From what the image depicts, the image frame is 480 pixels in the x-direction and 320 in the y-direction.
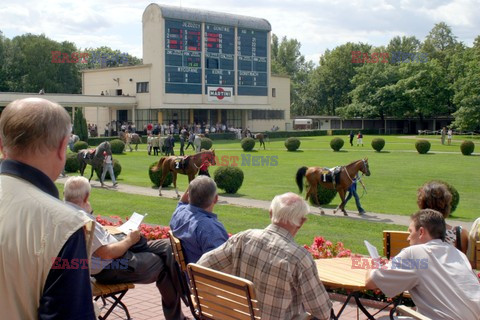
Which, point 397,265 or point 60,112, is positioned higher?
point 60,112

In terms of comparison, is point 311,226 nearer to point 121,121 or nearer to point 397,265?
point 397,265

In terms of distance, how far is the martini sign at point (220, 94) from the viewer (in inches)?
2206

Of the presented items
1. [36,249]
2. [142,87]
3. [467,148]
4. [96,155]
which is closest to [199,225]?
[36,249]

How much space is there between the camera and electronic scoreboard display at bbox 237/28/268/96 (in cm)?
5722

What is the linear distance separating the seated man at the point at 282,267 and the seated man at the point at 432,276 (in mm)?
573

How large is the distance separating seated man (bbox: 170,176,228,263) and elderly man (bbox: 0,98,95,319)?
9.76ft

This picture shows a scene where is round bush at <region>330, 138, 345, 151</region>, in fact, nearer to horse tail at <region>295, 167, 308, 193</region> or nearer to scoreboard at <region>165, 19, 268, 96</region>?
scoreboard at <region>165, 19, 268, 96</region>

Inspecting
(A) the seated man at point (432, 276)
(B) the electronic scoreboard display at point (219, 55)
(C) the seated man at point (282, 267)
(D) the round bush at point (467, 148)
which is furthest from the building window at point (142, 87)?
(A) the seated man at point (432, 276)

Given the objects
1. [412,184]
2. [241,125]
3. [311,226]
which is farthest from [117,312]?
[241,125]

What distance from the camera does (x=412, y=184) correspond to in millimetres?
21141

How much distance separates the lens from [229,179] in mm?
18328

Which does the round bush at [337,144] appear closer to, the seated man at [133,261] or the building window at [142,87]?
the building window at [142,87]

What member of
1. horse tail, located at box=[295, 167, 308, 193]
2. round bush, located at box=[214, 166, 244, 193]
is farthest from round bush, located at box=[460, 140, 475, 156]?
horse tail, located at box=[295, 167, 308, 193]

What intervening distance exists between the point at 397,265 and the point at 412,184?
17935 mm
